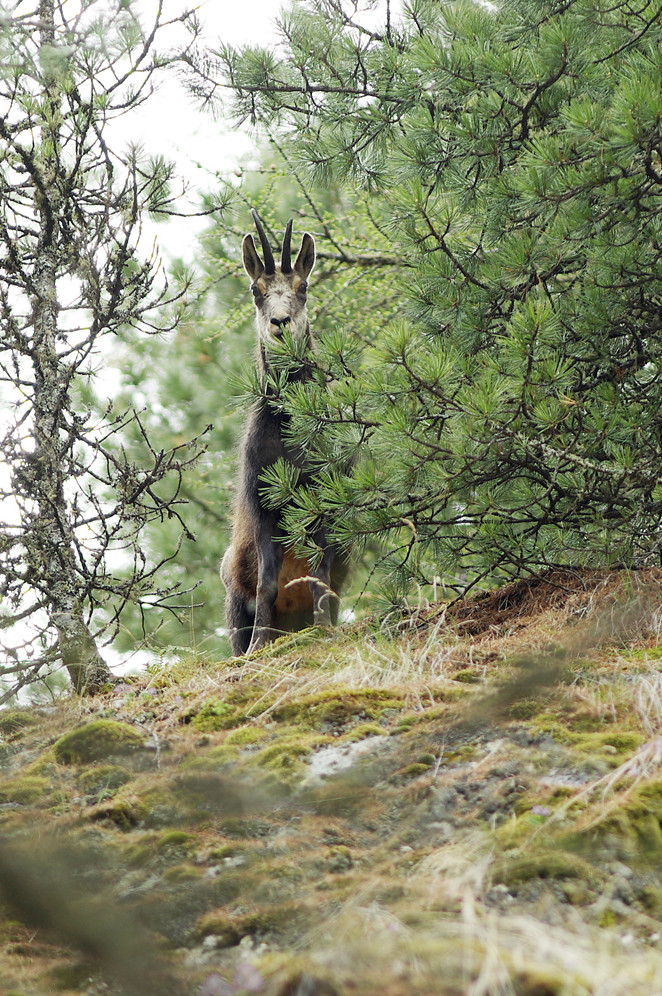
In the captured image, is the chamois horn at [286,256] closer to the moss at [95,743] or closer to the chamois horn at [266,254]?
the chamois horn at [266,254]

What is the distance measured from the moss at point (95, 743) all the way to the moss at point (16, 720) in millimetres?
681

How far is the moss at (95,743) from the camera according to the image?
11.0ft

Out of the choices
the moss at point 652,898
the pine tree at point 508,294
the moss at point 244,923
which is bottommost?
the moss at point 652,898

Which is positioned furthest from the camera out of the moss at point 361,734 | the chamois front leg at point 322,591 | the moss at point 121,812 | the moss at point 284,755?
the chamois front leg at point 322,591

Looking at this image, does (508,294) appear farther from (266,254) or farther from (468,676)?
(266,254)

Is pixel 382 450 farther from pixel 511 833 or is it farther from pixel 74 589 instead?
pixel 511 833

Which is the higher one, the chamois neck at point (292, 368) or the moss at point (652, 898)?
the chamois neck at point (292, 368)

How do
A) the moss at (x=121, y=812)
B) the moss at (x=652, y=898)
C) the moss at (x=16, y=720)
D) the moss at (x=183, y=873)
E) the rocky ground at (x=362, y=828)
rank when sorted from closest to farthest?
1. the rocky ground at (x=362, y=828)
2. the moss at (x=652, y=898)
3. the moss at (x=183, y=873)
4. the moss at (x=121, y=812)
5. the moss at (x=16, y=720)

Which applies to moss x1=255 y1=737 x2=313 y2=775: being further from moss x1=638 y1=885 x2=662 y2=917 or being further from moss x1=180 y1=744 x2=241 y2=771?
moss x1=638 y1=885 x2=662 y2=917

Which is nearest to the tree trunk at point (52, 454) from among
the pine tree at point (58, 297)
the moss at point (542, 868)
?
the pine tree at point (58, 297)

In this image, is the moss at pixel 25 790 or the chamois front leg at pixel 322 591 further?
the chamois front leg at pixel 322 591

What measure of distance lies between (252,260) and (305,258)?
0.37m

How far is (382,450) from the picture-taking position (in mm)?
4141

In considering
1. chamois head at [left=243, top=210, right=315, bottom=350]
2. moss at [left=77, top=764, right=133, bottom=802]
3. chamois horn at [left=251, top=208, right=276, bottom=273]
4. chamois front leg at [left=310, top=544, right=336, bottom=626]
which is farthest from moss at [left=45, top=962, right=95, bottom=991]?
chamois horn at [left=251, top=208, right=276, bottom=273]
